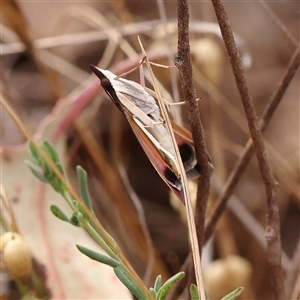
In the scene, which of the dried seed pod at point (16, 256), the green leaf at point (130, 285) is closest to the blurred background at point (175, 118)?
the dried seed pod at point (16, 256)

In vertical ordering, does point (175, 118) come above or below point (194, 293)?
above

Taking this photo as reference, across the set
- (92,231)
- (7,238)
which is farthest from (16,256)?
(92,231)

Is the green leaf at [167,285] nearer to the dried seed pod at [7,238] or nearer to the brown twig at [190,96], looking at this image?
the brown twig at [190,96]

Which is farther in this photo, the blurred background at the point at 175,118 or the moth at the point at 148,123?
the blurred background at the point at 175,118

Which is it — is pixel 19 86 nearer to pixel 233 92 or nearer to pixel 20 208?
pixel 233 92

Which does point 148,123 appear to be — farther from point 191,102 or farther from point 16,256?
point 16,256

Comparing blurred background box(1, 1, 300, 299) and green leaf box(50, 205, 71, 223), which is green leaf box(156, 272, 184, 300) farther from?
blurred background box(1, 1, 300, 299)

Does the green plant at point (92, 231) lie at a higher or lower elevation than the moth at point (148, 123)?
lower
